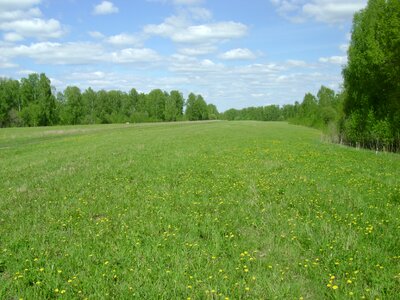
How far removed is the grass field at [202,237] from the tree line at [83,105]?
345 feet

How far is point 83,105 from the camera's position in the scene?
132 metres

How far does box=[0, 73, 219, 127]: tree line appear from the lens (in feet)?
356

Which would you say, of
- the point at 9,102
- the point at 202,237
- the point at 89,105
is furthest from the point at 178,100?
the point at 202,237

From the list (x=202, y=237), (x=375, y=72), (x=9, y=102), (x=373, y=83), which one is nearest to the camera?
(x=202, y=237)

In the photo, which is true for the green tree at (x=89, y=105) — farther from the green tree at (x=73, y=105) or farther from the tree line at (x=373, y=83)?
the tree line at (x=373, y=83)

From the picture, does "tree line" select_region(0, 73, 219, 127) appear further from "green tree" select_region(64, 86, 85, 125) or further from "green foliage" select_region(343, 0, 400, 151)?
"green foliage" select_region(343, 0, 400, 151)

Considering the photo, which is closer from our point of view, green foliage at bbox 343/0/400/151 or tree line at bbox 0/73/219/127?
green foliage at bbox 343/0/400/151

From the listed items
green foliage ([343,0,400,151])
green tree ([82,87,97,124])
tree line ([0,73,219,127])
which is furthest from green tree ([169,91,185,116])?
green foliage ([343,0,400,151])

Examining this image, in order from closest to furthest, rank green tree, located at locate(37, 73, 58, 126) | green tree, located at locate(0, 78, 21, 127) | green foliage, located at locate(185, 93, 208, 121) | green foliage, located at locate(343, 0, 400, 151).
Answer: green foliage, located at locate(343, 0, 400, 151), green tree, located at locate(0, 78, 21, 127), green tree, located at locate(37, 73, 58, 126), green foliage, located at locate(185, 93, 208, 121)

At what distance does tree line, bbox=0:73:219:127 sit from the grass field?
10502cm

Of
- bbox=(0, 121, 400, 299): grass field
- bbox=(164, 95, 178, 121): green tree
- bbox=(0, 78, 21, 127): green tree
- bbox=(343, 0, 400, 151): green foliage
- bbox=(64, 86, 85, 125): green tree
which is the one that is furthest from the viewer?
bbox=(164, 95, 178, 121): green tree

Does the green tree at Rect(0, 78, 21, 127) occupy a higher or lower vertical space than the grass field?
higher

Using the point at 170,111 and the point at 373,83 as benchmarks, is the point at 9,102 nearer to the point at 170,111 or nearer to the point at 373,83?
the point at 170,111

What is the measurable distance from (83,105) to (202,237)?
133 meters
